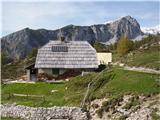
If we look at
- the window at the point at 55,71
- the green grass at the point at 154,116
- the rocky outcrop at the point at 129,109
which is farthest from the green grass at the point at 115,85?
the window at the point at 55,71

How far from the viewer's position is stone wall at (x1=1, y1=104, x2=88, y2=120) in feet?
119

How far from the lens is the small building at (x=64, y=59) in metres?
58.2

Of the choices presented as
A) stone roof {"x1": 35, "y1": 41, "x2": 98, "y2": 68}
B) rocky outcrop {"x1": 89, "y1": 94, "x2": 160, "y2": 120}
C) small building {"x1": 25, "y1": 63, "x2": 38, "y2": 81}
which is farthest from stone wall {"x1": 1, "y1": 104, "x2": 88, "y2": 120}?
stone roof {"x1": 35, "y1": 41, "x2": 98, "y2": 68}

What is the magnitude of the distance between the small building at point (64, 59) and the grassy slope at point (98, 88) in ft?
33.4

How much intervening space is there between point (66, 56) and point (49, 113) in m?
23.3

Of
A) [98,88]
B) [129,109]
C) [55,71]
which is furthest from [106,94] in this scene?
[55,71]

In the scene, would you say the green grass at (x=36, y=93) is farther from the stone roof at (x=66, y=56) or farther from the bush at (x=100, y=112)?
the stone roof at (x=66, y=56)

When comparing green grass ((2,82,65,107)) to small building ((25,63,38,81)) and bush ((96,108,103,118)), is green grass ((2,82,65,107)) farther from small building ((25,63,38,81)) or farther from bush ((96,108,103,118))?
small building ((25,63,38,81))

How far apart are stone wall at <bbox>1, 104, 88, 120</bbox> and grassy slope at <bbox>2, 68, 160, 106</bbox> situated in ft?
5.10

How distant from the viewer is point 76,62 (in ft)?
193

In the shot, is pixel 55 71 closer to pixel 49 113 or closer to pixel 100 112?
pixel 49 113

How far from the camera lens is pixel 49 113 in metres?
37.0

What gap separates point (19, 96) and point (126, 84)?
1167 cm

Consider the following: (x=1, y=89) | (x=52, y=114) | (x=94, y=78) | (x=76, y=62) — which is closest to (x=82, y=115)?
(x=52, y=114)
